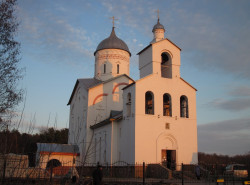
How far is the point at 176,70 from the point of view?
71.9 ft

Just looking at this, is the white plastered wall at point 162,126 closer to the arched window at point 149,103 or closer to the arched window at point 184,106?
the arched window at point 184,106

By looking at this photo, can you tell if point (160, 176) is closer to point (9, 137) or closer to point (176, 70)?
point (176, 70)

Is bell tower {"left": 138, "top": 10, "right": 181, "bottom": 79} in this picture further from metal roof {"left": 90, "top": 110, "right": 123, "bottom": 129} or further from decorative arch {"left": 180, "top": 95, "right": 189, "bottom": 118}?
metal roof {"left": 90, "top": 110, "right": 123, "bottom": 129}

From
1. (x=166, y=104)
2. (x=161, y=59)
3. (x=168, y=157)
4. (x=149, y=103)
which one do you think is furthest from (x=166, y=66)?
(x=168, y=157)

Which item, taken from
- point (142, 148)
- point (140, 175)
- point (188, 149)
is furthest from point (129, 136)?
point (188, 149)

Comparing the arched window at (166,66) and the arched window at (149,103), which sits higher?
the arched window at (166,66)

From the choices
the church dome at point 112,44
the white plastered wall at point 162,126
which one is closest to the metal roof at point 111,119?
the white plastered wall at point 162,126

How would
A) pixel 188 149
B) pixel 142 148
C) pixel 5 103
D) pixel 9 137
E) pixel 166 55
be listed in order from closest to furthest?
1. pixel 9 137
2. pixel 5 103
3. pixel 142 148
4. pixel 188 149
5. pixel 166 55

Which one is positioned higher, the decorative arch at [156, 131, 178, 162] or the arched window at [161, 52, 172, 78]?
the arched window at [161, 52, 172, 78]

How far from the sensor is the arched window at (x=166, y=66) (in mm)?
22109

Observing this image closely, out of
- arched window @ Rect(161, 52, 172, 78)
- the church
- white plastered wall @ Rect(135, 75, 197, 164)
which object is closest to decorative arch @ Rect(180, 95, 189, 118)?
the church

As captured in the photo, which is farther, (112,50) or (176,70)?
(112,50)

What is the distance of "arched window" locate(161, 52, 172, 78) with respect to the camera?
2211cm

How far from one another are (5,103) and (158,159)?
1197 cm
